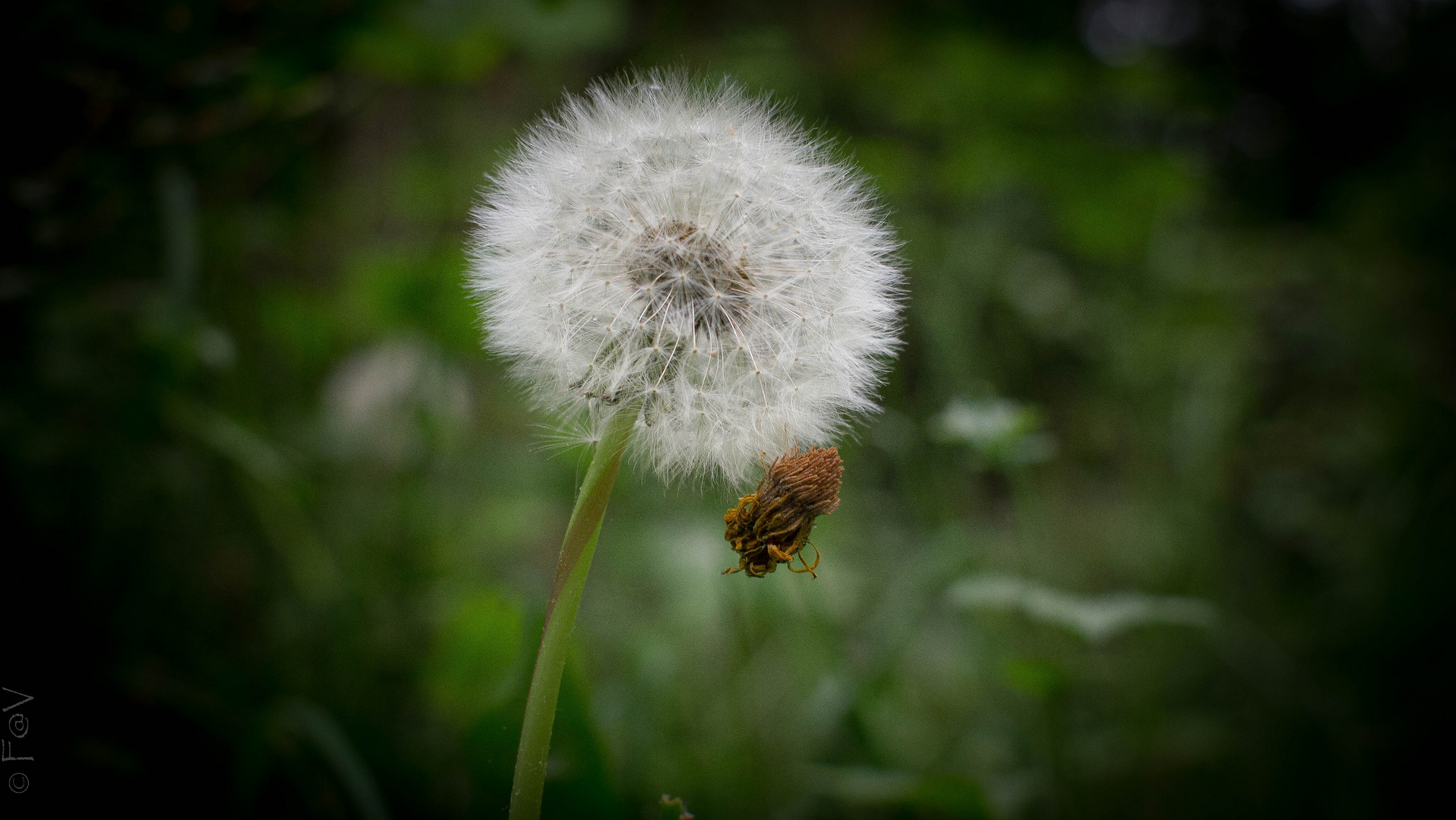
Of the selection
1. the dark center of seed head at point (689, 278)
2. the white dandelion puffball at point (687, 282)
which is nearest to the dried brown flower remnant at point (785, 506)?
the white dandelion puffball at point (687, 282)

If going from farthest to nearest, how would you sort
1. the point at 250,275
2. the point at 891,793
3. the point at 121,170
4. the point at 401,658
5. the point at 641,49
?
the point at 250,275
the point at 641,49
the point at 401,658
the point at 121,170
the point at 891,793

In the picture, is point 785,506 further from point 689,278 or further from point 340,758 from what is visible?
point 340,758

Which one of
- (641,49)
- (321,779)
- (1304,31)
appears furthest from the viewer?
(1304,31)

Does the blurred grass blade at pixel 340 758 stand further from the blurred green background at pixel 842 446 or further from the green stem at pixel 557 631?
the green stem at pixel 557 631

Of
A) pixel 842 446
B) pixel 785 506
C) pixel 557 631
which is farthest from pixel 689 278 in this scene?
pixel 842 446

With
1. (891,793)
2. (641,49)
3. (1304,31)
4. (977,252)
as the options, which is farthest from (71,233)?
(1304,31)

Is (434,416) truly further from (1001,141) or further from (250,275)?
(1001,141)

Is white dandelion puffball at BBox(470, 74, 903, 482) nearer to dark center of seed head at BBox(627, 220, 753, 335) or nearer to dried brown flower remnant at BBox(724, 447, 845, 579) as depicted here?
dark center of seed head at BBox(627, 220, 753, 335)
